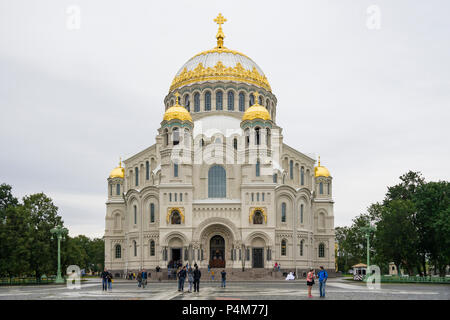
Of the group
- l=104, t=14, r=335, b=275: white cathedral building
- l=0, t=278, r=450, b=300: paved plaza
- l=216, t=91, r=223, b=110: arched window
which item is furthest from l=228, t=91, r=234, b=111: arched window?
l=0, t=278, r=450, b=300: paved plaza

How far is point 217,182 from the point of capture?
57.7 m

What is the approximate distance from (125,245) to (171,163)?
1362 centimetres

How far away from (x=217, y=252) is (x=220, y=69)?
78.1 ft

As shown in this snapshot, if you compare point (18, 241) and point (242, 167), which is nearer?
point (18, 241)

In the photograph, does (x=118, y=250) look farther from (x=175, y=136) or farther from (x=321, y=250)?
(x=321, y=250)

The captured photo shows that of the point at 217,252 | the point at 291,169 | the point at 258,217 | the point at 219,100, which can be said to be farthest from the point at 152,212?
the point at 291,169

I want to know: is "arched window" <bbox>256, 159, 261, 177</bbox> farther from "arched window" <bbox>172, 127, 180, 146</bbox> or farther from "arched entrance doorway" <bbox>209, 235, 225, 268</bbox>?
"arched window" <bbox>172, 127, 180, 146</bbox>

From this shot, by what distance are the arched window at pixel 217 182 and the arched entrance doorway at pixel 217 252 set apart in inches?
175

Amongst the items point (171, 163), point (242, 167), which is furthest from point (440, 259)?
point (171, 163)

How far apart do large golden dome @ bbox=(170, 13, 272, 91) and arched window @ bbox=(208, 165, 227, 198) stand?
14.3 m

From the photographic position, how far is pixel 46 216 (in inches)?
1906

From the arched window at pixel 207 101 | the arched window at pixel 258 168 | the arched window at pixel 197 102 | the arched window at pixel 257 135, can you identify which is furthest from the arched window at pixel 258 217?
the arched window at pixel 197 102

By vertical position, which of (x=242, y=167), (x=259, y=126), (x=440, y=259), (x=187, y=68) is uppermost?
(x=187, y=68)
